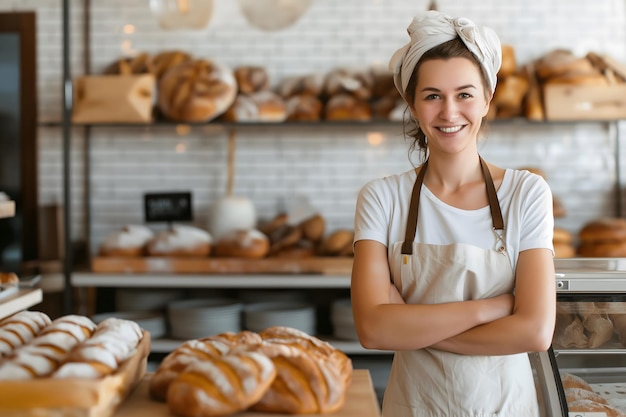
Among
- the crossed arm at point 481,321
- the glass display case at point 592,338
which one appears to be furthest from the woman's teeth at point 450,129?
the glass display case at point 592,338

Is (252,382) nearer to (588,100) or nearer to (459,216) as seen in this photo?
(459,216)

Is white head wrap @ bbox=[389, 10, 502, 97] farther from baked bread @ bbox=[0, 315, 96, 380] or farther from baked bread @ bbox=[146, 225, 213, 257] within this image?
baked bread @ bbox=[146, 225, 213, 257]

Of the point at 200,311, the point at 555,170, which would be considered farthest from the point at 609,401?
the point at 555,170

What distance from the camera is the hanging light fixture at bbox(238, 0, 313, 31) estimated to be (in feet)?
11.3

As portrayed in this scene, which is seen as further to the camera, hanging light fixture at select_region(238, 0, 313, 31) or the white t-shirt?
hanging light fixture at select_region(238, 0, 313, 31)

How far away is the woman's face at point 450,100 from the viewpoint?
60.1 inches

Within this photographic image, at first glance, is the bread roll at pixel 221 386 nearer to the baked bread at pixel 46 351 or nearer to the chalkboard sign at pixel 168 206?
the baked bread at pixel 46 351

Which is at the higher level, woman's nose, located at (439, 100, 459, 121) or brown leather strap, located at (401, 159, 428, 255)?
woman's nose, located at (439, 100, 459, 121)

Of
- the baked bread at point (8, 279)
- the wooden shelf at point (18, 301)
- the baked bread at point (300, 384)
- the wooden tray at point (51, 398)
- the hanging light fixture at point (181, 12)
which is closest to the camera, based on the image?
the wooden tray at point (51, 398)

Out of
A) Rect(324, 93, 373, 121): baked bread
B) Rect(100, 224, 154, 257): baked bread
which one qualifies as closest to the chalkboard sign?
Rect(100, 224, 154, 257): baked bread

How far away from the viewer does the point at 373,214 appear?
5.43 ft

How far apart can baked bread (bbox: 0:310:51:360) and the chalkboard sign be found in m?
2.29

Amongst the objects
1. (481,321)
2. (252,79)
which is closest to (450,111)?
(481,321)

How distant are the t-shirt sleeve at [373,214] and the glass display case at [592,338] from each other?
440 mm
